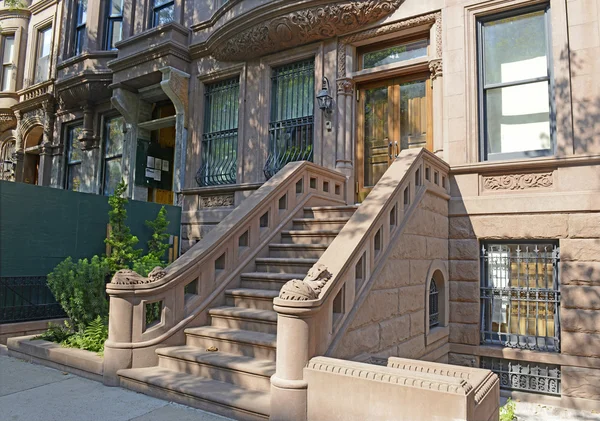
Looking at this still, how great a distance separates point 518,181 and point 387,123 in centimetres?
271

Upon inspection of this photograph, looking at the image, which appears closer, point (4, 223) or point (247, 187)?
point (4, 223)

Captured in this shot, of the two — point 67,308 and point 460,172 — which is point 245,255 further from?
point 460,172

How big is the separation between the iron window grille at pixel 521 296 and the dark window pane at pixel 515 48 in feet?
9.04

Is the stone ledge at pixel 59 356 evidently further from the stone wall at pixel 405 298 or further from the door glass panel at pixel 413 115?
the door glass panel at pixel 413 115

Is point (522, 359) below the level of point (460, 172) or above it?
below

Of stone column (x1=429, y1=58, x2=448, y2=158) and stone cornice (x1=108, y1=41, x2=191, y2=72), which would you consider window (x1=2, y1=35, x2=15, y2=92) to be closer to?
stone cornice (x1=108, y1=41, x2=191, y2=72)

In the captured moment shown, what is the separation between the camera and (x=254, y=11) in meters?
9.52

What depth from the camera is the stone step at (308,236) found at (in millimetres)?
6824

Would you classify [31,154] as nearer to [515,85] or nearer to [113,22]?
[113,22]

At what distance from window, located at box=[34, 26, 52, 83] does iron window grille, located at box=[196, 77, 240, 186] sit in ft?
26.6

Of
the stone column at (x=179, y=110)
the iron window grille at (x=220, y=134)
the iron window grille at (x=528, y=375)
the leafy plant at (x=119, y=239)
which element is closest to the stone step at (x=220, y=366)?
the leafy plant at (x=119, y=239)

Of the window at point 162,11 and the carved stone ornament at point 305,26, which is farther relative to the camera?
the window at point 162,11

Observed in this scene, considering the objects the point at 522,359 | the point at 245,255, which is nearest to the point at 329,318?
the point at 245,255

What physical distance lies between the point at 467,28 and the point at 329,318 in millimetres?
5863
